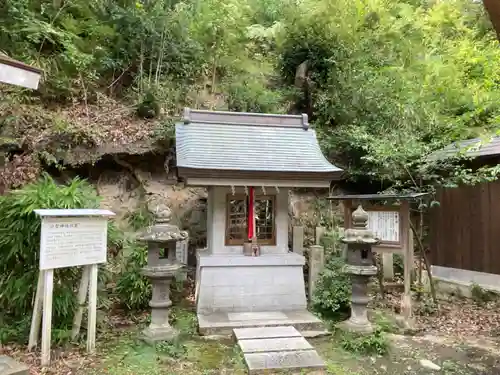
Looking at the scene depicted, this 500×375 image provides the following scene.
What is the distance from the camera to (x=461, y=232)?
8.27m

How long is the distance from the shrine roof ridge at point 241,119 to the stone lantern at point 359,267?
8.94ft

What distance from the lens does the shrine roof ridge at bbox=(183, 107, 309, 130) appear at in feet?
24.7

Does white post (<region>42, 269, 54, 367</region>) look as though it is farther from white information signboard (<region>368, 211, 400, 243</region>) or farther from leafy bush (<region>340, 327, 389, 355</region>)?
white information signboard (<region>368, 211, 400, 243</region>)

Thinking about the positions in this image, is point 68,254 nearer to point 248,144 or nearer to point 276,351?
point 276,351

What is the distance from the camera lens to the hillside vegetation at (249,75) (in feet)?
26.5

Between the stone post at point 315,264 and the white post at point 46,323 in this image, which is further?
the stone post at point 315,264

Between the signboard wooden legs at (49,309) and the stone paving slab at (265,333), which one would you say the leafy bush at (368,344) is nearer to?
the stone paving slab at (265,333)

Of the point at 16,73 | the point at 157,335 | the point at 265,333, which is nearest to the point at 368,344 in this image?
the point at 265,333

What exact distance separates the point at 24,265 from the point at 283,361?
3.79 metres

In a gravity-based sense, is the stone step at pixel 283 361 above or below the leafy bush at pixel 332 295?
below

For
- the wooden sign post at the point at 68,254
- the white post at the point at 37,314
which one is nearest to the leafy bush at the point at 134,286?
the wooden sign post at the point at 68,254

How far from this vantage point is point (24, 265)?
5156 millimetres

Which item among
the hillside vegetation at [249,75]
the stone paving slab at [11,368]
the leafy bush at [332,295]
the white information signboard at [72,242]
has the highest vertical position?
the hillside vegetation at [249,75]

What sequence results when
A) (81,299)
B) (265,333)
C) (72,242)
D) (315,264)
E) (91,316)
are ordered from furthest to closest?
(315,264) < (265,333) < (81,299) < (91,316) < (72,242)
